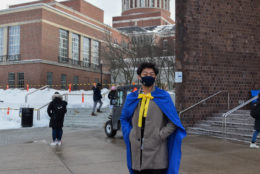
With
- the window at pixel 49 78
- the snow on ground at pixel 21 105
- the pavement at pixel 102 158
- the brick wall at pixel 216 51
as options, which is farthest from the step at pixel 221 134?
the window at pixel 49 78

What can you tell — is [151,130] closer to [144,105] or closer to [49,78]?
[144,105]

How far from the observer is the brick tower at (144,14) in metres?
88.7

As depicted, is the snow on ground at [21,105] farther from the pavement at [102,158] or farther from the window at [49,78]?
the pavement at [102,158]

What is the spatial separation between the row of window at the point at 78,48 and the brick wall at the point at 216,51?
28341 millimetres

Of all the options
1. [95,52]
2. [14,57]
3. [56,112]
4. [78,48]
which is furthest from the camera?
[95,52]

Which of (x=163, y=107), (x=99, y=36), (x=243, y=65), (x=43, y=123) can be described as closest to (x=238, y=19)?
(x=243, y=65)

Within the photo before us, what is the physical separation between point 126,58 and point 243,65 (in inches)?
706

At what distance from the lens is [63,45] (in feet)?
132

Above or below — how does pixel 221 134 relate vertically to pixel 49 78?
below

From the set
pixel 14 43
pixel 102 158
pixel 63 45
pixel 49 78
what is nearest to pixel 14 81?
pixel 49 78

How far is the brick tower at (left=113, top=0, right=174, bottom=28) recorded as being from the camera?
88688 millimetres

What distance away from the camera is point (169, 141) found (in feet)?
11.0

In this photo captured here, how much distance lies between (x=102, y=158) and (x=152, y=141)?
4.45 metres

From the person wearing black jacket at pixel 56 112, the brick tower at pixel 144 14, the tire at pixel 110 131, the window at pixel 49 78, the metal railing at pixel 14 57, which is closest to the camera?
the person wearing black jacket at pixel 56 112
